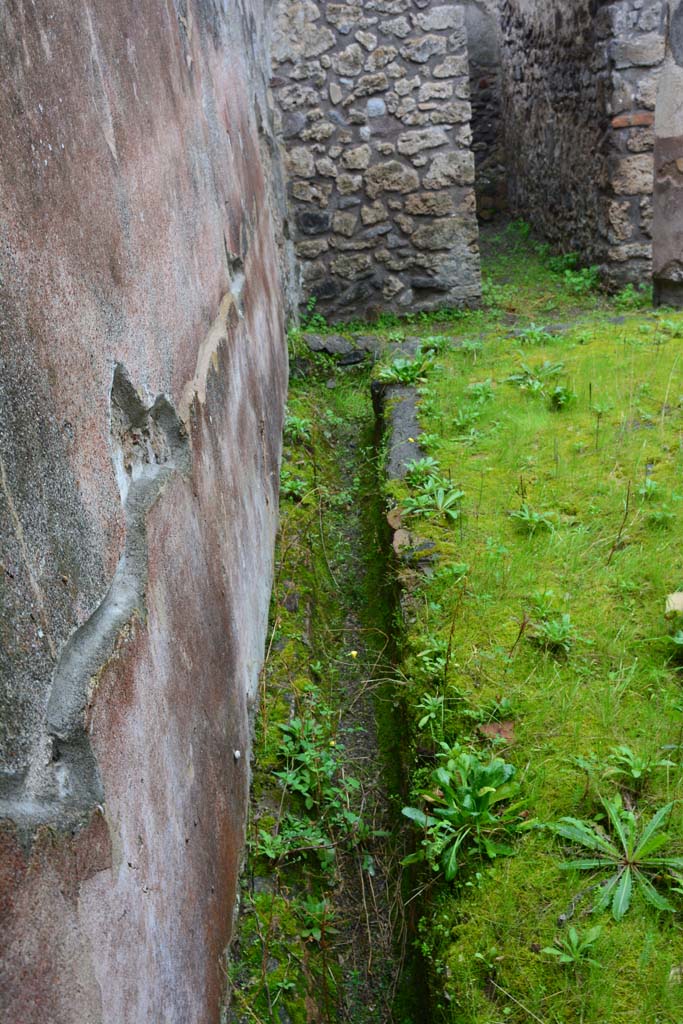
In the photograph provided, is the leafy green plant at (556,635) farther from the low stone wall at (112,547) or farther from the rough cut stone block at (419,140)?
the rough cut stone block at (419,140)

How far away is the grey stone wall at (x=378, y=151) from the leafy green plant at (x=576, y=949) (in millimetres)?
4973

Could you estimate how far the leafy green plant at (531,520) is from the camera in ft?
10.3

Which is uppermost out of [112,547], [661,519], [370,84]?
[370,84]

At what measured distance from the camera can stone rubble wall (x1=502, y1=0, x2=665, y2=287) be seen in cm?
580

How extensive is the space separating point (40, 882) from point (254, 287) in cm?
295

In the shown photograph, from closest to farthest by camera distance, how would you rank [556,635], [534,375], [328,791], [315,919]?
[315,919] → [328,791] → [556,635] → [534,375]

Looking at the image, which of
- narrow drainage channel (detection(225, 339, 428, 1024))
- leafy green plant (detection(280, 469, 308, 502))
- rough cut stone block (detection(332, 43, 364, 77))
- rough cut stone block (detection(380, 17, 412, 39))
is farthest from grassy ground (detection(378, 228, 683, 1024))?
rough cut stone block (detection(380, 17, 412, 39))

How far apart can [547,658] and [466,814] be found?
25.4 inches

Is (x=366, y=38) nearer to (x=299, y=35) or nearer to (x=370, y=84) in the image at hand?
(x=370, y=84)

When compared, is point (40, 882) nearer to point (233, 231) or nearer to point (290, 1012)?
point (290, 1012)

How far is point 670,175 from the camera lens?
5.99 meters

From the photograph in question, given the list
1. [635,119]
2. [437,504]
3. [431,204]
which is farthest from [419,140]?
[437,504]

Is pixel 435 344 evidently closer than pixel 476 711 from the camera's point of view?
No

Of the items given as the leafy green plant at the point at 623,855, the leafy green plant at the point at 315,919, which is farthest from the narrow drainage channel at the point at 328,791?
the leafy green plant at the point at 623,855
